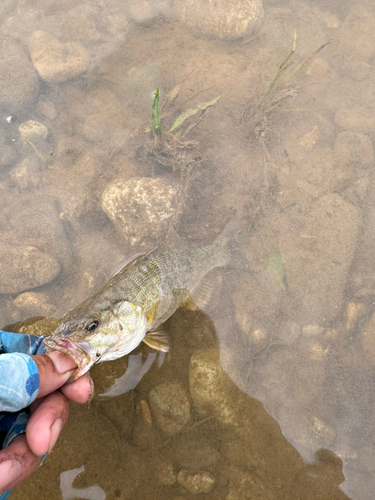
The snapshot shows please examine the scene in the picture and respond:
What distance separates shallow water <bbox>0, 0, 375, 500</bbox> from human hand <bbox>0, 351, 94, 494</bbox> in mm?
699

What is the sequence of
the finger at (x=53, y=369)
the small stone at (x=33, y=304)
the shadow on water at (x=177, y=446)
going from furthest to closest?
the small stone at (x=33, y=304) < the shadow on water at (x=177, y=446) < the finger at (x=53, y=369)

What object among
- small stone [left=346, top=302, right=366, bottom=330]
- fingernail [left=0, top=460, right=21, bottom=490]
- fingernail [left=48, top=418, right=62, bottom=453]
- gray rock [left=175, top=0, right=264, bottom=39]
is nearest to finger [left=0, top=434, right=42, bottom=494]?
fingernail [left=0, top=460, right=21, bottom=490]

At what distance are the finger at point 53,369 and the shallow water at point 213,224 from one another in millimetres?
869

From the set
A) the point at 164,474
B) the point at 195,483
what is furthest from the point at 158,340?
the point at 195,483

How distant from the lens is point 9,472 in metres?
2.02

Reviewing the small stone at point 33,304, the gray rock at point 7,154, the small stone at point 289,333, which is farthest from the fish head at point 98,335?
the gray rock at point 7,154

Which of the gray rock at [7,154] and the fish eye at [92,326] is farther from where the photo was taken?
the gray rock at [7,154]

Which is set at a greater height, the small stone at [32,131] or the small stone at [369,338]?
the small stone at [32,131]

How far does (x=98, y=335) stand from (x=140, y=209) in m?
1.81

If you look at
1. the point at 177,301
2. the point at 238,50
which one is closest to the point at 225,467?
the point at 177,301

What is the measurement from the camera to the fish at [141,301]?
104 inches

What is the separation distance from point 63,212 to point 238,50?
404 cm

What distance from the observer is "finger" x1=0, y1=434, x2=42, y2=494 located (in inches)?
79.0

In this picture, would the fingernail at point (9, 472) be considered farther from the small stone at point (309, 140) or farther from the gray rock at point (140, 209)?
the small stone at point (309, 140)
